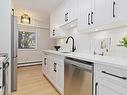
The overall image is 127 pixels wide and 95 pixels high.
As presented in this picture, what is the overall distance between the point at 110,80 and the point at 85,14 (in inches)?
60.7

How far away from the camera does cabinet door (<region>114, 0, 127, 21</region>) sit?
58.5 inches

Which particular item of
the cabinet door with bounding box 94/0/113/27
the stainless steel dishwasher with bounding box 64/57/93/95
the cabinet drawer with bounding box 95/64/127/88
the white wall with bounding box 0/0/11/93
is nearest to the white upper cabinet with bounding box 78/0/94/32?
the cabinet door with bounding box 94/0/113/27

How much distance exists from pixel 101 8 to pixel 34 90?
2280 millimetres

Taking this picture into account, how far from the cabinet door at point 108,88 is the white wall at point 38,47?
531 cm

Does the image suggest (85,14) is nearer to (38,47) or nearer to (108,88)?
(108,88)

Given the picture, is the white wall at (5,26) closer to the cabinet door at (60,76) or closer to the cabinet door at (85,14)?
the cabinet door at (60,76)

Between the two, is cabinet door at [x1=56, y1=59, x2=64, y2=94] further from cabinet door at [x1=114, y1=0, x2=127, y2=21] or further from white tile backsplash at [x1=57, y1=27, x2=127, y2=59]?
cabinet door at [x1=114, y1=0, x2=127, y2=21]

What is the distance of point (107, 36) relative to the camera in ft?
7.35

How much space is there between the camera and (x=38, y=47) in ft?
22.2

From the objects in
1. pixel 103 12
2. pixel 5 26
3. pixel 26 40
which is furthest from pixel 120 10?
pixel 26 40

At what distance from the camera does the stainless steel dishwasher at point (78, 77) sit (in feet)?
5.39

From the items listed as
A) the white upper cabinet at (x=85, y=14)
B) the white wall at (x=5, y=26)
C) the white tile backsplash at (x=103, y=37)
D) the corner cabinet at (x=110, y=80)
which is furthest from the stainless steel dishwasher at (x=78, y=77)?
the white wall at (x=5, y=26)

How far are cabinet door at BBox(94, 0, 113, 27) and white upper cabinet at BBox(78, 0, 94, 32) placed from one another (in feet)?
0.55

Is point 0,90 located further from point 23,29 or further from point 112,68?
point 23,29
